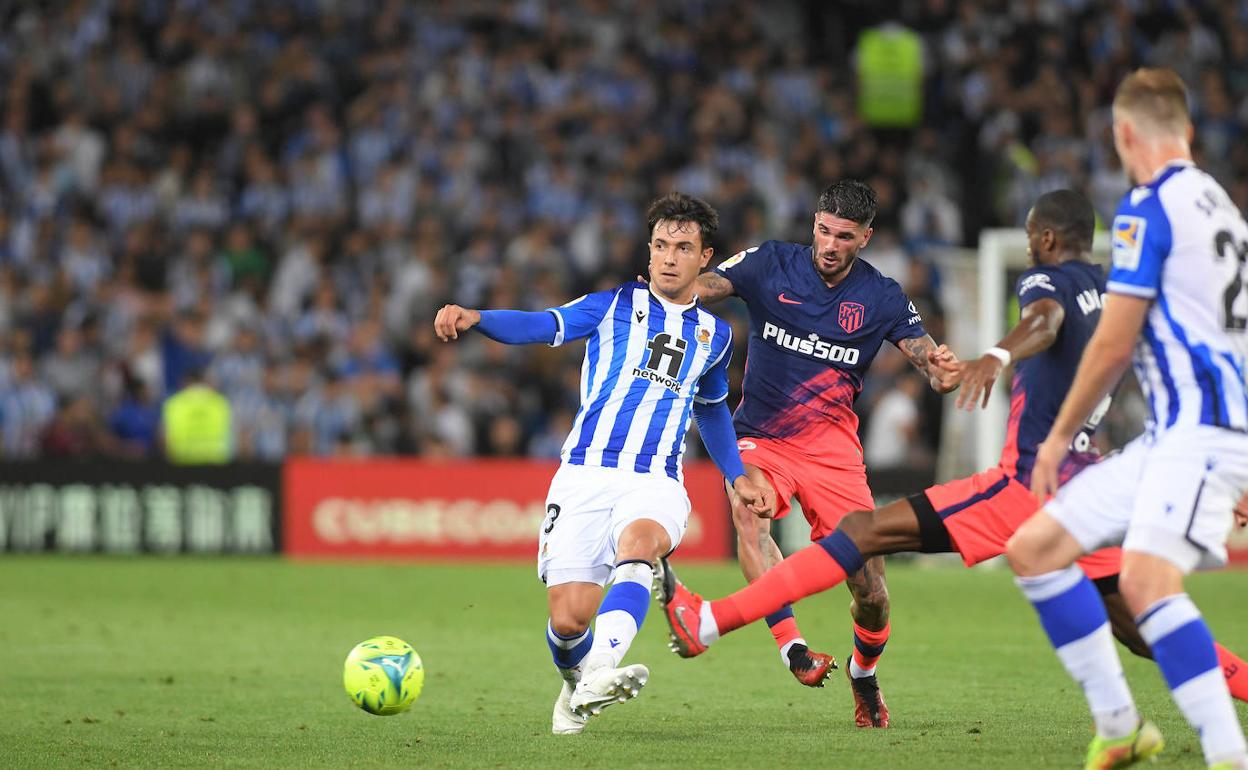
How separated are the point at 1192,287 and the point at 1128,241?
0.25m

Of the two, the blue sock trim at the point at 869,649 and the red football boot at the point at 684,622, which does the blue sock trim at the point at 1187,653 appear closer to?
the red football boot at the point at 684,622

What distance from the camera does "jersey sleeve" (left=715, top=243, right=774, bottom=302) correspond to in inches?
329

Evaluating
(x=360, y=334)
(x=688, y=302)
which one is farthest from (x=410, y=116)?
(x=688, y=302)

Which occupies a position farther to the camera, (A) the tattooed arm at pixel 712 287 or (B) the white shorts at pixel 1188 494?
(A) the tattooed arm at pixel 712 287

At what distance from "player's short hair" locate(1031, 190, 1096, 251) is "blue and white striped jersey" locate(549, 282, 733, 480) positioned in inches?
63.1

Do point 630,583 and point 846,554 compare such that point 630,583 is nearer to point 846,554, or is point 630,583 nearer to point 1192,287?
point 846,554

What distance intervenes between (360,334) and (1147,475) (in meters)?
15.1

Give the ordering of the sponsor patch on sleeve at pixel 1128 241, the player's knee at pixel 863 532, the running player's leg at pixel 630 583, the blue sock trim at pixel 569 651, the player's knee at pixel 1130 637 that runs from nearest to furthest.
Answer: the sponsor patch on sleeve at pixel 1128 241, the player's knee at pixel 863 532, the running player's leg at pixel 630 583, the player's knee at pixel 1130 637, the blue sock trim at pixel 569 651

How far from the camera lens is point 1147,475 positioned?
5562 mm

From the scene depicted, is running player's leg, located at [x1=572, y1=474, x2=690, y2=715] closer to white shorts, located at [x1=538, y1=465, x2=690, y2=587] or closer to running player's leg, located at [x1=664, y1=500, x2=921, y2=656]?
white shorts, located at [x1=538, y1=465, x2=690, y2=587]

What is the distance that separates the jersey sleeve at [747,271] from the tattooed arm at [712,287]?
74 mm

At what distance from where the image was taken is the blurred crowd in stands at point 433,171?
19750 mm

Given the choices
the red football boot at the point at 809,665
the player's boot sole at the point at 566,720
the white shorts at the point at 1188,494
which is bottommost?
the player's boot sole at the point at 566,720

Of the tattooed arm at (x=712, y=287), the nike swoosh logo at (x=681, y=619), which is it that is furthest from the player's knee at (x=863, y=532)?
the tattooed arm at (x=712, y=287)
